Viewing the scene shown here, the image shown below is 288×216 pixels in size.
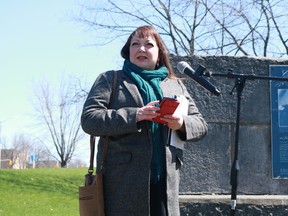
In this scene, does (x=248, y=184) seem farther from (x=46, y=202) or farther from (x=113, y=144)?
(x=46, y=202)

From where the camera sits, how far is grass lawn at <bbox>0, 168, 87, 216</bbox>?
8.95 metres

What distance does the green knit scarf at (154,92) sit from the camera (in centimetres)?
267

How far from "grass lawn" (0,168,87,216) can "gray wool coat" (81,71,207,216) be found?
608cm

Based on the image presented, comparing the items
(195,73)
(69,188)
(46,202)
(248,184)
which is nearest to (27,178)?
(69,188)

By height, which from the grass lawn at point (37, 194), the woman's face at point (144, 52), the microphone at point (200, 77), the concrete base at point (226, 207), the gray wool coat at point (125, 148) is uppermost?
the woman's face at point (144, 52)

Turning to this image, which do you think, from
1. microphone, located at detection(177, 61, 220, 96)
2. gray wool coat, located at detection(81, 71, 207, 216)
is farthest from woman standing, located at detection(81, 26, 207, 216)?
microphone, located at detection(177, 61, 220, 96)

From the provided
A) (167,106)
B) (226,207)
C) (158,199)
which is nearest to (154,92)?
(167,106)

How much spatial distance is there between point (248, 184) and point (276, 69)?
40.1 inches

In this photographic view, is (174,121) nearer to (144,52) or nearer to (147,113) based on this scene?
(147,113)

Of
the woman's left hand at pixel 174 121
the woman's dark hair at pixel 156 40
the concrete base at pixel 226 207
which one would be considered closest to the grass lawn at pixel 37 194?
the concrete base at pixel 226 207

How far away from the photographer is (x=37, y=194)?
1122 cm

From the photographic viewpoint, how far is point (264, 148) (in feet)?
15.3

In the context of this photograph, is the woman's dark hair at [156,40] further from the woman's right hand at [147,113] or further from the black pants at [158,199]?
the black pants at [158,199]

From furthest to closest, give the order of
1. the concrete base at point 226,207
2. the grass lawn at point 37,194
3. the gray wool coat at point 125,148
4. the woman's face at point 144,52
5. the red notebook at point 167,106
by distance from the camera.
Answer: the grass lawn at point 37,194
the concrete base at point 226,207
the woman's face at point 144,52
the gray wool coat at point 125,148
the red notebook at point 167,106
